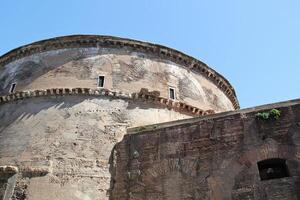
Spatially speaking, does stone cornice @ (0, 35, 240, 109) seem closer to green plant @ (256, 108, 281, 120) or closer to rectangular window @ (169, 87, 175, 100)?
rectangular window @ (169, 87, 175, 100)

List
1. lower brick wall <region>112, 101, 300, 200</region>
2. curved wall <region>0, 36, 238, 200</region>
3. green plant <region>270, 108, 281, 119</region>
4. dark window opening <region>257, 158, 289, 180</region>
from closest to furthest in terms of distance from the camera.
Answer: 1. lower brick wall <region>112, 101, 300, 200</region>
2. dark window opening <region>257, 158, 289, 180</region>
3. green plant <region>270, 108, 281, 119</region>
4. curved wall <region>0, 36, 238, 200</region>

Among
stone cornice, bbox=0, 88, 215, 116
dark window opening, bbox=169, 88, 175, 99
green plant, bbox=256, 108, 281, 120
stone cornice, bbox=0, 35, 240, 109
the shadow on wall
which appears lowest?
green plant, bbox=256, 108, 281, 120

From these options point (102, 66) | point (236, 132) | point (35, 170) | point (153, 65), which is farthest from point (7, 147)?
point (236, 132)

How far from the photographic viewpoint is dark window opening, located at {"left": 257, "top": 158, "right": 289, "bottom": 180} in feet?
28.3

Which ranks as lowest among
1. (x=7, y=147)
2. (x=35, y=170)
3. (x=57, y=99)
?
(x=35, y=170)

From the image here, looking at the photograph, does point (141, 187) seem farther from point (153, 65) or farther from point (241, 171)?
point (153, 65)

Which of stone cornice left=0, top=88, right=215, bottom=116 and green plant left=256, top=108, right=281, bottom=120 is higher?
stone cornice left=0, top=88, right=215, bottom=116

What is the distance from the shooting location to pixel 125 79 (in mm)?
11953

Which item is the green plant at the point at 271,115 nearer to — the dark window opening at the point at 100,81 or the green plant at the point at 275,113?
the green plant at the point at 275,113

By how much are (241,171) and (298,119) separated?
6.28 ft

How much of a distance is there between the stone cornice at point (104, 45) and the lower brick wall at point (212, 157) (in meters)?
3.67

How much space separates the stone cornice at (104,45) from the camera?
41.1 ft

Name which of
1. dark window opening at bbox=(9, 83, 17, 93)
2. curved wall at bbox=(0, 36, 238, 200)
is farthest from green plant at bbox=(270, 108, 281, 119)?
dark window opening at bbox=(9, 83, 17, 93)

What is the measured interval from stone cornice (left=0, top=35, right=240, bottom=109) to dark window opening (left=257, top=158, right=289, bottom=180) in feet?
18.0
